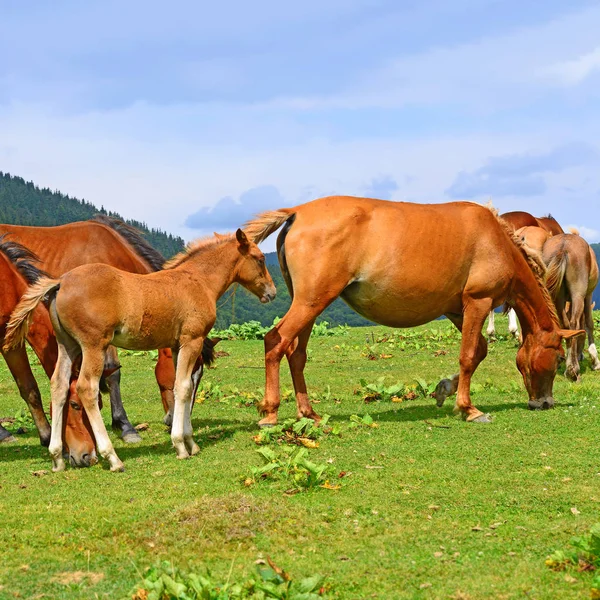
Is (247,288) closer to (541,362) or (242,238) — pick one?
(242,238)

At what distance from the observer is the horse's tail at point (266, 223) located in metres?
10.2

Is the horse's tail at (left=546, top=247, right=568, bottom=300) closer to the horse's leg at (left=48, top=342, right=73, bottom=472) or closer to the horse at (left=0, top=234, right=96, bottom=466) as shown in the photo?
the horse at (left=0, top=234, right=96, bottom=466)

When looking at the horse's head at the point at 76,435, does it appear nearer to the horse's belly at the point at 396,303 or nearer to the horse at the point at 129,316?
the horse at the point at 129,316

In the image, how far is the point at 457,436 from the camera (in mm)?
9469

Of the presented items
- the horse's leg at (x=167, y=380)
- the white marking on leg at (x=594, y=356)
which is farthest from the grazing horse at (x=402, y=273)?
the white marking on leg at (x=594, y=356)

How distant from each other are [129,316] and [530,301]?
5822 millimetres

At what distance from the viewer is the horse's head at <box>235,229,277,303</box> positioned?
32.1 feet

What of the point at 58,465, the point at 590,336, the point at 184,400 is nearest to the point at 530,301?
the point at 590,336

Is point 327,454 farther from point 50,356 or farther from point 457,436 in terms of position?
point 50,356

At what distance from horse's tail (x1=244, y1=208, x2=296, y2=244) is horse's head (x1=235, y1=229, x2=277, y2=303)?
43 centimetres

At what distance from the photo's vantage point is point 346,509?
680cm

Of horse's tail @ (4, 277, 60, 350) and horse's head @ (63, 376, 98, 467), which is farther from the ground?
horse's tail @ (4, 277, 60, 350)

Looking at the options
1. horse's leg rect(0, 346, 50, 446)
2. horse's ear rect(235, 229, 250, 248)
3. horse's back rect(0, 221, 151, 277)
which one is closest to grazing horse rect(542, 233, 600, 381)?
horse's ear rect(235, 229, 250, 248)

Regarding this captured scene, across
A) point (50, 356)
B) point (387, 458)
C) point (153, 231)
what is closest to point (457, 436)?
point (387, 458)
